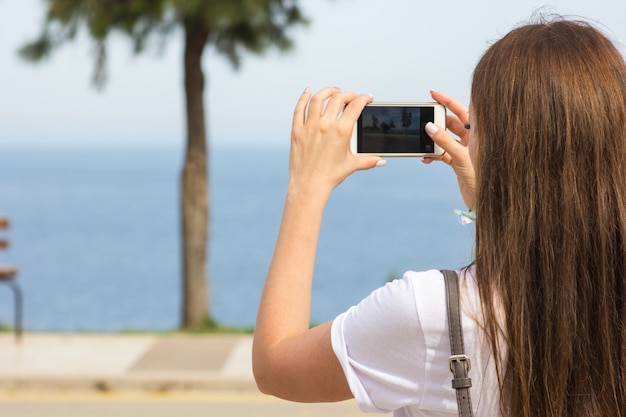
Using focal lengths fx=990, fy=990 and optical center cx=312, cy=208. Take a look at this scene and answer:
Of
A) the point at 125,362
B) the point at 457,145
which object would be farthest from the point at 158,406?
the point at 457,145

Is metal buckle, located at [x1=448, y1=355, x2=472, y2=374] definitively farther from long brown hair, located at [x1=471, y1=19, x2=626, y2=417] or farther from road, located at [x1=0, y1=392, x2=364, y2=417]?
road, located at [x1=0, y1=392, x2=364, y2=417]

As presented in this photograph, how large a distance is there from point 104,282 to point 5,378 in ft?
108

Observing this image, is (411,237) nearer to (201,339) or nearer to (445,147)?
(201,339)

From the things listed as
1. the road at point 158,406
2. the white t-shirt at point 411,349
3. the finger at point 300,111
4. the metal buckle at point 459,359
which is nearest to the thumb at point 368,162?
the finger at point 300,111

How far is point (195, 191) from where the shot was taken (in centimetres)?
1047

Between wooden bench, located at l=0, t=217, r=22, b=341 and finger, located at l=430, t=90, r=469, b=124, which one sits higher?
finger, located at l=430, t=90, r=469, b=124

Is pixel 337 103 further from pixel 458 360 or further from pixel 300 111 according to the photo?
pixel 458 360

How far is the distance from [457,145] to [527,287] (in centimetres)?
31

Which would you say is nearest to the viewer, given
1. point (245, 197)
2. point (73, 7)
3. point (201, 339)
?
point (201, 339)

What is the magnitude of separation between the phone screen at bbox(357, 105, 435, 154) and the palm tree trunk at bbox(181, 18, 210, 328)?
8533 mm

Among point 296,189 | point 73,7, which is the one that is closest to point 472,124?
point 296,189

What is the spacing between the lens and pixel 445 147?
1.55m

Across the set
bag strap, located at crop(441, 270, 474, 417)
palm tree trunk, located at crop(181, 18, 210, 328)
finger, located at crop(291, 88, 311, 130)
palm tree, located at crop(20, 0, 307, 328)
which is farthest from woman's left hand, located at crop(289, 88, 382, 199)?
palm tree trunk, located at crop(181, 18, 210, 328)

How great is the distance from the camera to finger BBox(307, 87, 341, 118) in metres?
1.48
